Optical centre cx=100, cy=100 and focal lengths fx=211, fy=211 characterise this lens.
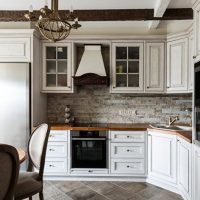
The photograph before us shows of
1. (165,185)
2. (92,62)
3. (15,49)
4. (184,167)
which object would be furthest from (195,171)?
(15,49)

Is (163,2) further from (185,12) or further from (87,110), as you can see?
(87,110)

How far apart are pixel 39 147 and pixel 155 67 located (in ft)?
7.32

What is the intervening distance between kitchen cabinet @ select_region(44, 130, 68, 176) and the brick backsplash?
61 cm

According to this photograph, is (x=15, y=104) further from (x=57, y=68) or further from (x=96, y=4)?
(x=96, y=4)

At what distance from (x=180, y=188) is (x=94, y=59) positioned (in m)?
2.29

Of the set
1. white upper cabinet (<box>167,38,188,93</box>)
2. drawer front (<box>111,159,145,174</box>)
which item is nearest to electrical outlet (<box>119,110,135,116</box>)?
white upper cabinet (<box>167,38,188,93</box>)

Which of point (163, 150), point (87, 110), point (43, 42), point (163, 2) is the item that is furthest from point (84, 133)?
point (163, 2)


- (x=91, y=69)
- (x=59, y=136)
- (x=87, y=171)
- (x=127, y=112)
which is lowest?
(x=87, y=171)

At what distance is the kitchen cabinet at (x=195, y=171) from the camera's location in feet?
6.75

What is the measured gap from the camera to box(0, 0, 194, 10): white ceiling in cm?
259

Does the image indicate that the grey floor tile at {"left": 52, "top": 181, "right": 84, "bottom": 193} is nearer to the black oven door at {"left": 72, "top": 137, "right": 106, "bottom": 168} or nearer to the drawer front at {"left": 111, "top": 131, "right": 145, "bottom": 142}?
the black oven door at {"left": 72, "top": 137, "right": 106, "bottom": 168}

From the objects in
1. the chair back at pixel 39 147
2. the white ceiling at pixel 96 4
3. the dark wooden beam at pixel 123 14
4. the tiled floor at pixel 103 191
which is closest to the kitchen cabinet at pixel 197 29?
the white ceiling at pixel 96 4

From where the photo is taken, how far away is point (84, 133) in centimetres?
323

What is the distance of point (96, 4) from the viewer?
2678mm
